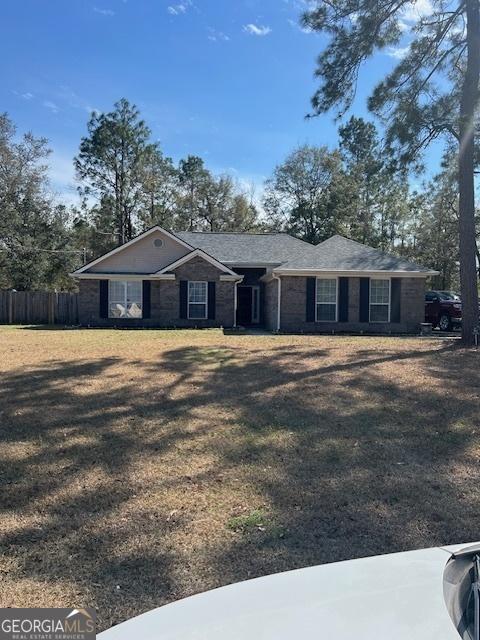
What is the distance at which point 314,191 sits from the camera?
41.2 metres

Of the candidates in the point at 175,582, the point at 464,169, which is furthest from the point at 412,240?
the point at 175,582

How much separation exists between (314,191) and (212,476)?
38765 millimetres

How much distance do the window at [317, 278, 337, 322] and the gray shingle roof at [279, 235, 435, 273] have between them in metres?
0.67

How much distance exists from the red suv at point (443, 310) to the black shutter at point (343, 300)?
4522 mm

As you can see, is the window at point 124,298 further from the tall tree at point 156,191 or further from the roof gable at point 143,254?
the tall tree at point 156,191

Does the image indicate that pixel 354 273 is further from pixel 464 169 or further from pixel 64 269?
pixel 64 269

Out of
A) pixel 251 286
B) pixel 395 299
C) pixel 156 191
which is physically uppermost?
pixel 156 191

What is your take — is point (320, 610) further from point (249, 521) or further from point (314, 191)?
point (314, 191)

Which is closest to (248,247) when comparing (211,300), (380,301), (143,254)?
Answer: (211,300)

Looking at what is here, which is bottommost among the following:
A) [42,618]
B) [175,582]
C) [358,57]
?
[175,582]

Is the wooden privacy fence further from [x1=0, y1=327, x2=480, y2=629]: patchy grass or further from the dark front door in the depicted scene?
[x1=0, y1=327, x2=480, y2=629]: patchy grass

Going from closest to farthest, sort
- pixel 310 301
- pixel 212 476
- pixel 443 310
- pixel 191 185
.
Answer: pixel 212 476
pixel 310 301
pixel 443 310
pixel 191 185

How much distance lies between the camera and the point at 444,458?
519cm

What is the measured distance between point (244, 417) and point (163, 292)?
16.1 m
